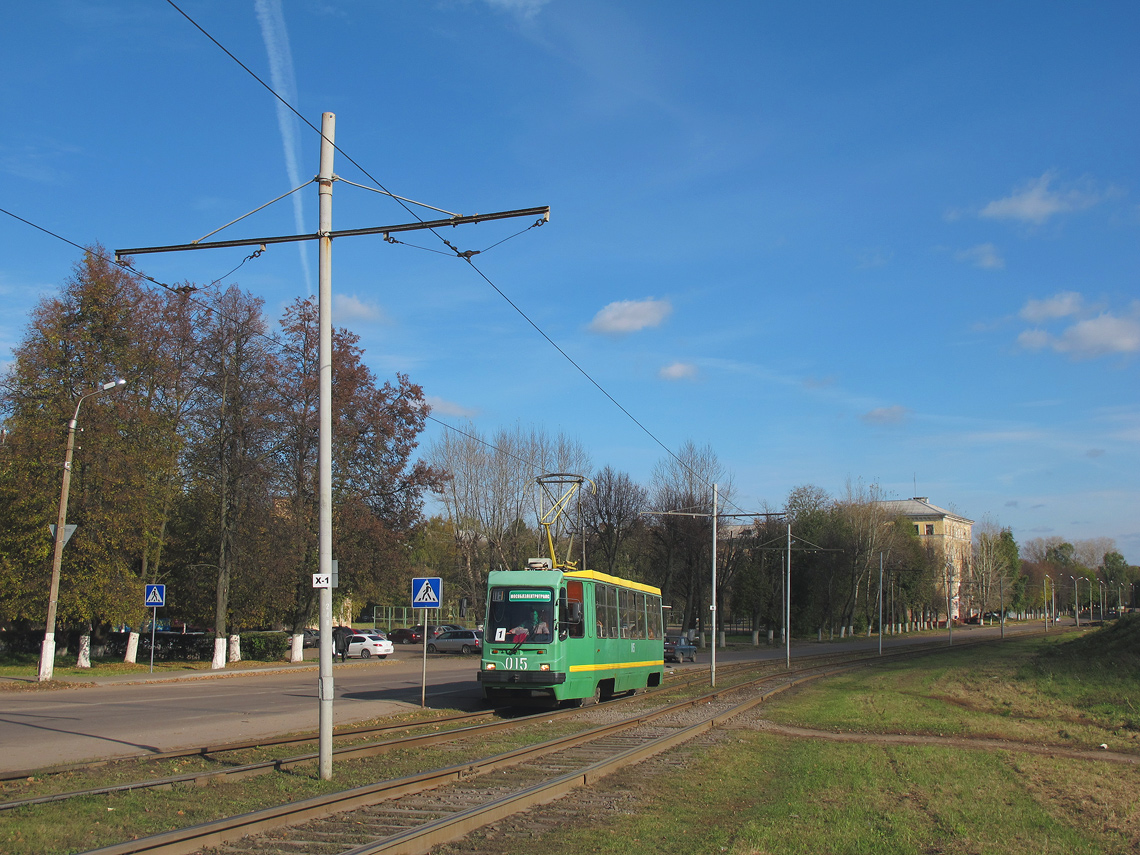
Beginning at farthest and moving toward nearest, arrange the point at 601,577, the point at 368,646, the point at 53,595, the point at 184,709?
1. the point at 368,646
2. the point at 53,595
3. the point at 601,577
4. the point at 184,709

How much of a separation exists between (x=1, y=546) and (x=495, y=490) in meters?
31.9

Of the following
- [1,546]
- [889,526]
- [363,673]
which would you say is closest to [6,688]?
[1,546]

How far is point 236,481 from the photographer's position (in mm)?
37375

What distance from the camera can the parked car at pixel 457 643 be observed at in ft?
168

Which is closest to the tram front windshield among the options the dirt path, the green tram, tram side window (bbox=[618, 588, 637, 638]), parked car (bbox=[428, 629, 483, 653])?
the green tram

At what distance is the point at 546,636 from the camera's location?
63.3ft

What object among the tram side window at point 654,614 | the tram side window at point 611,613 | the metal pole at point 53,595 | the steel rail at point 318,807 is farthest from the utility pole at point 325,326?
the metal pole at point 53,595

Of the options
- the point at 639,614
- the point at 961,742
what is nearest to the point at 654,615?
the point at 639,614

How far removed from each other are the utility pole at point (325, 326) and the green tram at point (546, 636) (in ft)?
27.3

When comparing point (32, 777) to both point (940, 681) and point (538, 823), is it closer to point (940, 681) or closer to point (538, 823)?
point (538, 823)

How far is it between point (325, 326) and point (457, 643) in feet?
139

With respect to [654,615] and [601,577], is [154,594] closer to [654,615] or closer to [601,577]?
[654,615]

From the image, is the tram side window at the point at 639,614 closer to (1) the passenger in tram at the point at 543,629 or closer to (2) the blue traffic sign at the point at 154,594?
(1) the passenger in tram at the point at 543,629

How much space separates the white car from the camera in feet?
149
